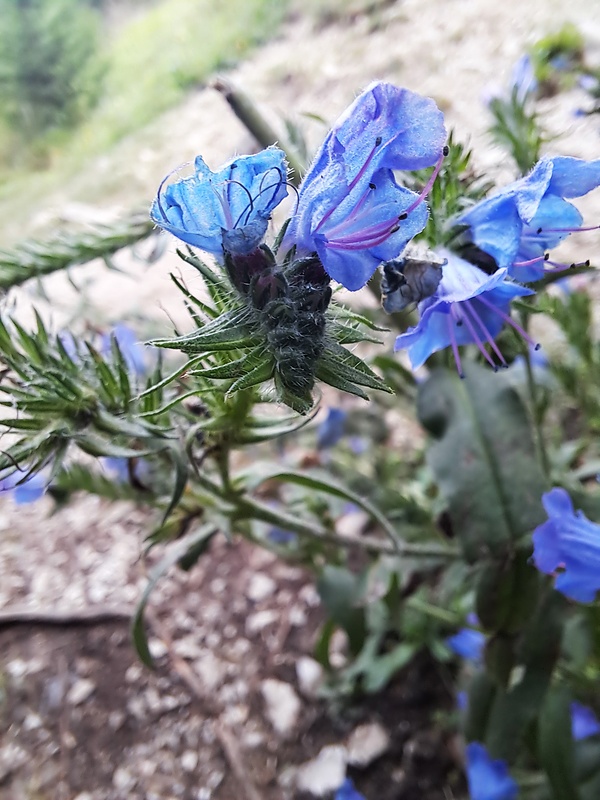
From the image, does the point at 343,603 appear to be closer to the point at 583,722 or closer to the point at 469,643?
the point at 469,643

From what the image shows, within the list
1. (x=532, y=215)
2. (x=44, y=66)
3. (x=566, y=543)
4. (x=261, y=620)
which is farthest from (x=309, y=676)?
(x=44, y=66)

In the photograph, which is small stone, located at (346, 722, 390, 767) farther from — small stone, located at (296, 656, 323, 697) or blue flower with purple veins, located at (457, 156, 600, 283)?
blue flower with purple veins, located at (457, 156, 600, 283)

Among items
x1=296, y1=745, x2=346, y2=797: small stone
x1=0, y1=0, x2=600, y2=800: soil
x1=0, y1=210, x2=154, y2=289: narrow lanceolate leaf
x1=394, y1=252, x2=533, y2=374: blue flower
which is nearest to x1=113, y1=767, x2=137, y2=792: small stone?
x1=0, y1=0, x2=600, y2=800: soil

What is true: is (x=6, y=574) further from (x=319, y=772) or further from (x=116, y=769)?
(x=319, y=772)

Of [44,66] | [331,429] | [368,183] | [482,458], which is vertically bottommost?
[331,429]

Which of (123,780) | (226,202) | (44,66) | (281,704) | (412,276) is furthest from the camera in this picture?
(44,66)

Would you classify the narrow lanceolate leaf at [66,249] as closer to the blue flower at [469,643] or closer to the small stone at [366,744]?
the blue flower at [469,643]
